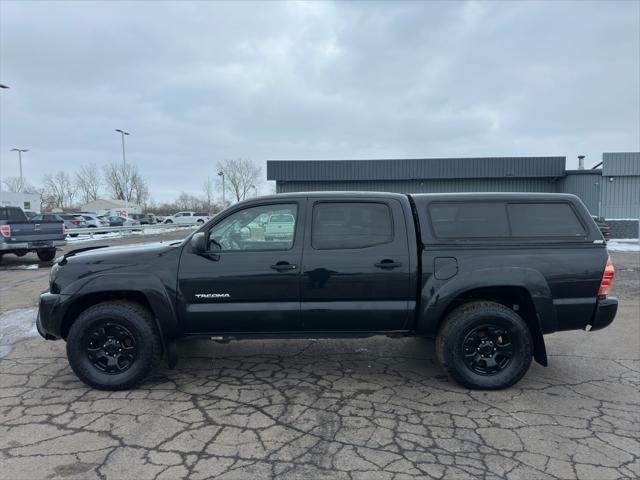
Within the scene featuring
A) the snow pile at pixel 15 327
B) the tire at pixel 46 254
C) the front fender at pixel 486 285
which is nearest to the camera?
the front fender at pixel 486 285

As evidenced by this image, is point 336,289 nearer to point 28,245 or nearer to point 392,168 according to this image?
point 28,245

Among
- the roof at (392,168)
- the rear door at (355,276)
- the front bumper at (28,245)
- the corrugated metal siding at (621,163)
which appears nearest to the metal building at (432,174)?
the roof at (392,168)

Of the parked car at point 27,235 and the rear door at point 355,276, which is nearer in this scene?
the rear door at point 355,276

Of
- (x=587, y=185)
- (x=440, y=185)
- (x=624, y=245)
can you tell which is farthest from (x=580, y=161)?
(x=624, y=245)

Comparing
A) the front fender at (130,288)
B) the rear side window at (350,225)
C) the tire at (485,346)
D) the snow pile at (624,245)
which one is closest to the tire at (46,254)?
the front fender at (130,288)

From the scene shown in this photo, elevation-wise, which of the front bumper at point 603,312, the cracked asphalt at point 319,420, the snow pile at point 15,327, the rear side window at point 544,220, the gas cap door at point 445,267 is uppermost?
the rear side window at point 544,220

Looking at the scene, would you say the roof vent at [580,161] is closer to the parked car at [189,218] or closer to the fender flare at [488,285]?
the fender flare at [488,285]

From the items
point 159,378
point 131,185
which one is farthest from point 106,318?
point 131,185

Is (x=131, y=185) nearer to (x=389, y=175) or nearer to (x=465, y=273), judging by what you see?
(x=389, y=175)

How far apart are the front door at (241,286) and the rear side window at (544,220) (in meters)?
2.08

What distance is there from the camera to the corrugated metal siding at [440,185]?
91.1 feet

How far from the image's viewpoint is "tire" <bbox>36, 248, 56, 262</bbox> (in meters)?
14.1

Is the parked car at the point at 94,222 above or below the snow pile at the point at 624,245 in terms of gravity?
above

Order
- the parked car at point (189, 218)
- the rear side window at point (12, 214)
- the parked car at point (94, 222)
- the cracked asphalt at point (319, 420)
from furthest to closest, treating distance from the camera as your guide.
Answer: the parked car at point (189, 218) < the parked car at point (94, 222) < the rear side window at point (12, 214) < the cracked asphalt at point (319, 420)
